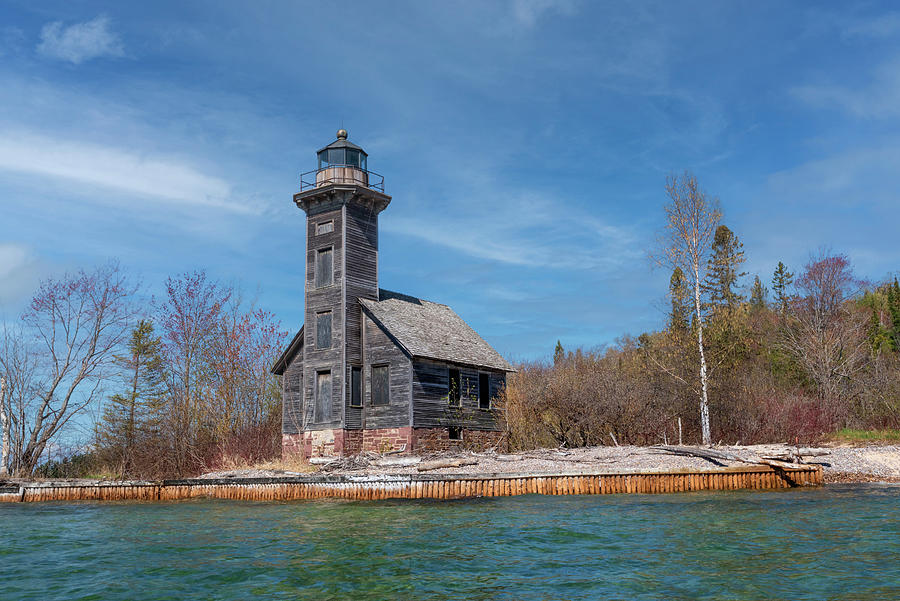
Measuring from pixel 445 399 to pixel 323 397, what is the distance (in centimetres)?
514

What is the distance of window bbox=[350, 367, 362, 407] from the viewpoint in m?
28.2

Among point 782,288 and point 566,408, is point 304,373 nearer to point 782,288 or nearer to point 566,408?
point 566,408

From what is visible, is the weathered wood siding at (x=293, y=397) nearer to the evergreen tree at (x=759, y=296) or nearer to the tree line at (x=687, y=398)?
the tree line at (x=687, y=398)

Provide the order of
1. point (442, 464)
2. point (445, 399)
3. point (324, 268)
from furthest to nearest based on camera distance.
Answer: point (324, 268) < point (445, 399) < point (442, 464)

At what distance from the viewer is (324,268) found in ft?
97.7

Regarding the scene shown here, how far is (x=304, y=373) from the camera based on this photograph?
29297mm

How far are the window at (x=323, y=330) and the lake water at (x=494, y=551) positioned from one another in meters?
12.0

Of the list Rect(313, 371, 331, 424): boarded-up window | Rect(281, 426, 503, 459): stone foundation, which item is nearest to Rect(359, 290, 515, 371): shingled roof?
Rect(281, 426, 503, 459): stone foundation

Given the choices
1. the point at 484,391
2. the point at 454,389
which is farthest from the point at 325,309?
the point at 484,391

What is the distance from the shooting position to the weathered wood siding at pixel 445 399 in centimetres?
2781

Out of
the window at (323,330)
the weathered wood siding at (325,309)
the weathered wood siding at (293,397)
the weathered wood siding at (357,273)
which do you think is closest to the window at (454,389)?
the weathered wood siding at (357,273)

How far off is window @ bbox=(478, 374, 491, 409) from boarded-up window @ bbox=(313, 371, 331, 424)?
6996 millimetres

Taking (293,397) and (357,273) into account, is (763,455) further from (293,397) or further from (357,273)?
(293,397)

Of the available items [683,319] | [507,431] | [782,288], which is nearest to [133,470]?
[507,431]
